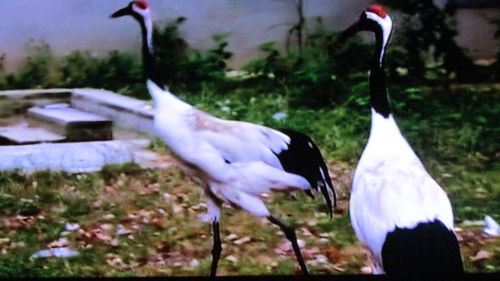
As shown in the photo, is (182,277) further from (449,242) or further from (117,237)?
(449,242)

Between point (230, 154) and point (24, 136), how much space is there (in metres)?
0.70

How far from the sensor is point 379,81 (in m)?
3.10

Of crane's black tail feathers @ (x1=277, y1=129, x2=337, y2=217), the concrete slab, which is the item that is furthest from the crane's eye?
crane's black tail feathers @ (x1=277, y1=129, x2=337, y2=217)

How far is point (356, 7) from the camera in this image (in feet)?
10.2

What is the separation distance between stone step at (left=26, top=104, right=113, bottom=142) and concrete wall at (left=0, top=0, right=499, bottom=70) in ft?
0.64

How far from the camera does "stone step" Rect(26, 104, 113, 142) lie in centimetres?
322

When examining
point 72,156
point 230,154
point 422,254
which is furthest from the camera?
point 72,156

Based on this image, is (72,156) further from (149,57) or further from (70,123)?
(149,57)

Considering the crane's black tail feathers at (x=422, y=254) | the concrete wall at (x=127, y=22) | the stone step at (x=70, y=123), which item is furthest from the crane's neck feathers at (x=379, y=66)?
the stone step at (x=70, y=123)

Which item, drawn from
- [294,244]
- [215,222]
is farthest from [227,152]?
[294,244]

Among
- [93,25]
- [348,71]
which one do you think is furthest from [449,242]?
[93,25]

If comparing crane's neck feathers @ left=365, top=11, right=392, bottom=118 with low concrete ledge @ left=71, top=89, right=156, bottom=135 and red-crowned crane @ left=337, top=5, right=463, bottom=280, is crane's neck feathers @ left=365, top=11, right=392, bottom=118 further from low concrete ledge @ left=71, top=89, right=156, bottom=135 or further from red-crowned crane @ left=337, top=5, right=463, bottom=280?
low concrete ledge @ left=71, top=89, right=156, bottom=135

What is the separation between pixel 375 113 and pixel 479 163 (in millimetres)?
386

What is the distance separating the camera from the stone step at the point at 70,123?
3217 millimetres
